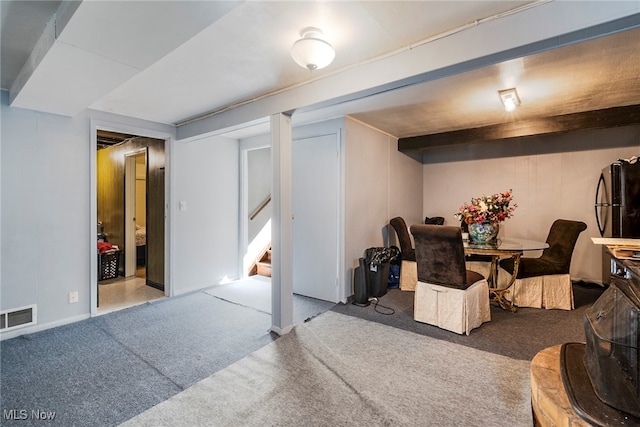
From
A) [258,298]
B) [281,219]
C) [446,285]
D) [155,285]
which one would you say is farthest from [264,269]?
[446,285]

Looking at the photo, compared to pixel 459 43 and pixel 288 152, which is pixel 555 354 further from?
pixel 288 152

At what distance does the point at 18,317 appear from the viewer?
2748mm

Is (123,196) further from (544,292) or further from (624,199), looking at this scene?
(624,199)

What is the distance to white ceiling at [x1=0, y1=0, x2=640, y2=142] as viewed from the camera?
1.53m

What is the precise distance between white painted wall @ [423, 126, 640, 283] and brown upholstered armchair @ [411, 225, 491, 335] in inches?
102

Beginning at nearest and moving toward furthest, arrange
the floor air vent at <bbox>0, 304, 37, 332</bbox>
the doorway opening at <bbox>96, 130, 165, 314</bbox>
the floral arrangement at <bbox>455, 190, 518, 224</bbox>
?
the floor air vent at <bbox>0, 304, 37, 332</bbox> < the floral arrangement at <bbox>455, 190, 518, 224</bbox> < the doorway opening at <bbox>96, 130, 165, 314</bbox>

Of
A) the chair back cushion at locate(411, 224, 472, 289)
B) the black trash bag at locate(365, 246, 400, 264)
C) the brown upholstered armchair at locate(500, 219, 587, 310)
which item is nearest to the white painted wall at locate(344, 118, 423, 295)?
the black trash bag at locate(365, 246, 400, 264)

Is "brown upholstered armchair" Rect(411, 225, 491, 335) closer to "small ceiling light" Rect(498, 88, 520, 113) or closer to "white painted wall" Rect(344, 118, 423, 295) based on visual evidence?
"white painted wall" Rect(344, 118, 423, 295)

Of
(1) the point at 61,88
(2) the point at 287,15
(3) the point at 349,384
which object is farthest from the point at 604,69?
(1) the point at 61,88

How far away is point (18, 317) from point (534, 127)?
6.16 m

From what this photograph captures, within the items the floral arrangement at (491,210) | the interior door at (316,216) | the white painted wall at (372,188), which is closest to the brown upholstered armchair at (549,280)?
the floral arrangement at (491,210)

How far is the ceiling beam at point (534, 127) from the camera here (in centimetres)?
335

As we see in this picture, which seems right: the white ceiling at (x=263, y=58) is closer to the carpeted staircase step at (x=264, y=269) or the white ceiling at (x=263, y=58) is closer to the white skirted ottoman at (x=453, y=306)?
the white skirted ottoman at (x=453, y=306)

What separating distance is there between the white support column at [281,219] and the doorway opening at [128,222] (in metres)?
2.13
